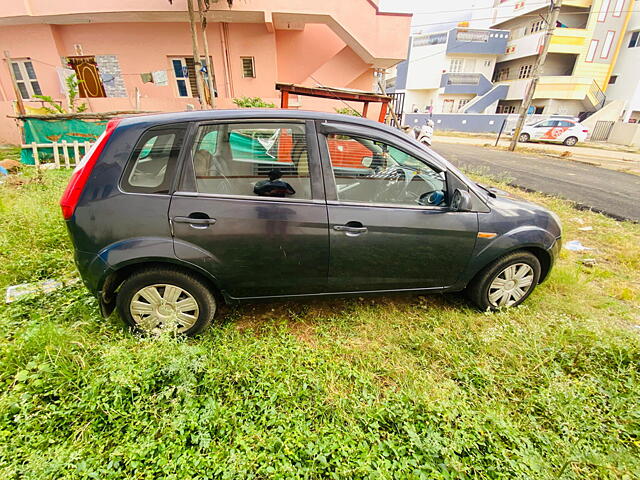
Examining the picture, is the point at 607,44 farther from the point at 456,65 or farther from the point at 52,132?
the point at 52,132

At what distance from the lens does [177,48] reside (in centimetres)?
1024

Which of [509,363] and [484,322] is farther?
[484,322]

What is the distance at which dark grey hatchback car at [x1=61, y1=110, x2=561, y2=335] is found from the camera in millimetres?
2045

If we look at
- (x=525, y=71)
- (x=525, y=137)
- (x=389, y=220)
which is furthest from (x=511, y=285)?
(x=525, y=71)

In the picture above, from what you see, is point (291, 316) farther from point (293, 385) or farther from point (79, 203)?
point (79, 203)

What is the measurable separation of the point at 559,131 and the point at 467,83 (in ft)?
59.6

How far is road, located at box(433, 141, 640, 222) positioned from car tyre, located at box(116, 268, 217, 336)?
7400 millimetres

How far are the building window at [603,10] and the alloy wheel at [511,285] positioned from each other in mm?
36874

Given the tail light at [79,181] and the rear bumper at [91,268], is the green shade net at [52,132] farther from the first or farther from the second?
the rear bumper at [91,268]

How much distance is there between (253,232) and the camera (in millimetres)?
2137

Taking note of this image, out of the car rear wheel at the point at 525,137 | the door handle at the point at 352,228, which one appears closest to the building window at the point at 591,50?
the car rear wheel at the point at 525,137

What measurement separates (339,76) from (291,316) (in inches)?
411

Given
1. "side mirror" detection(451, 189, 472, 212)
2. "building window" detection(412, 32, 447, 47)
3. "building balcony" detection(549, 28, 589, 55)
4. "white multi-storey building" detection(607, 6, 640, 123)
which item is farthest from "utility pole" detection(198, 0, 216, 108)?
"white multi-storey building" detection(607, 6, 640, 123)

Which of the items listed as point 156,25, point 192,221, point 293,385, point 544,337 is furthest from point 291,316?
point 156,25
